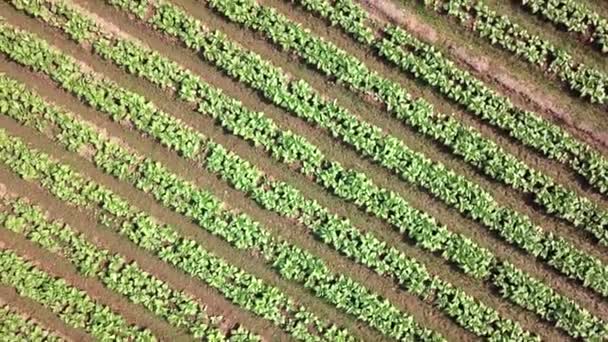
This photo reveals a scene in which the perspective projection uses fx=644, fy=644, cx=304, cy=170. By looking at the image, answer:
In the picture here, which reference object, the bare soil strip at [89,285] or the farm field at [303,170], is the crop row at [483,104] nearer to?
the farm field at [303,170]

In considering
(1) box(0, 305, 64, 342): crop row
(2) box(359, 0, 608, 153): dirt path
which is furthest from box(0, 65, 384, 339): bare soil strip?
(2) box(359, 0, 608, 153): dirt path

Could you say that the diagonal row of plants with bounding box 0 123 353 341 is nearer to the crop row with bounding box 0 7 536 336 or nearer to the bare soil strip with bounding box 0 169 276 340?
the bare soil strip with bounding box 0 169 276 340

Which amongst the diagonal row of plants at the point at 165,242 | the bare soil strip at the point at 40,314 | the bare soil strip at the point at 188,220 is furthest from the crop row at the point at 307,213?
the bare soil strip at the point at 40,314

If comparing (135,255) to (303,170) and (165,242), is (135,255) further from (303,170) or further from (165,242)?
(303,170)

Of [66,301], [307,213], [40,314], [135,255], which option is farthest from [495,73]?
[40,314]

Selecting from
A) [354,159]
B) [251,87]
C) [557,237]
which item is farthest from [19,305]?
[557,237]

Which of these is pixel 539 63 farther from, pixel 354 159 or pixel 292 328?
pixel 292 328
